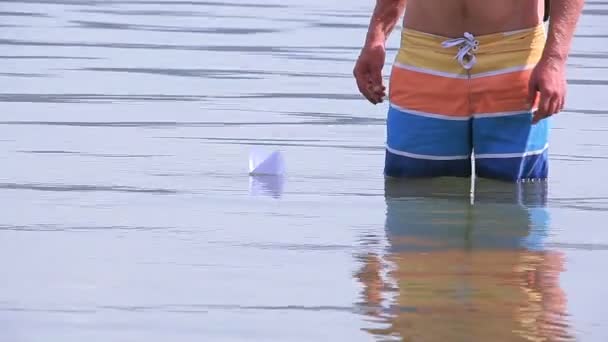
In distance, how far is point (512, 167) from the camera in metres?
7.52

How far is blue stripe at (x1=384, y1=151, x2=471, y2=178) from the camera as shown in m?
7.57

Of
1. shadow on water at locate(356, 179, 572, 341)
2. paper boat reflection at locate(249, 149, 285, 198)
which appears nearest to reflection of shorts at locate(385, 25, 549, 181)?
shadow on water at locate(356, 179, 572, 341)

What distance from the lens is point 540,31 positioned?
743 cm

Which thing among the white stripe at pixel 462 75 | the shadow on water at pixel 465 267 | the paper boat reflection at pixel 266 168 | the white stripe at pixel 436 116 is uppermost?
the white stripe at pixel 462 75

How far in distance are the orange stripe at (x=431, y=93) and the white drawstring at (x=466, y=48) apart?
7cm

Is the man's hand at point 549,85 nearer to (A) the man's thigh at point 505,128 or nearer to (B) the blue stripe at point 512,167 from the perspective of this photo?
(A) the man's thigh at point 505,128

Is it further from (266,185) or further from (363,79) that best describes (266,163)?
(363,79)

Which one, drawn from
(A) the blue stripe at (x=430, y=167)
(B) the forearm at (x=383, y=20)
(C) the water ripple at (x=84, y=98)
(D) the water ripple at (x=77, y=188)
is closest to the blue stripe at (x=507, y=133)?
(A) the blue stripe at (x=430, y=167)

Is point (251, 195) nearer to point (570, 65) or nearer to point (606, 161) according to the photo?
point (606, 161)

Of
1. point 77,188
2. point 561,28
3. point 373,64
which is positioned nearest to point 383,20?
point 373,64

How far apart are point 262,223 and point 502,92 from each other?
1.11 meters

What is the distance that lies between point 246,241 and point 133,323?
55.3 inches

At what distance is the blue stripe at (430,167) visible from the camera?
7.57 m

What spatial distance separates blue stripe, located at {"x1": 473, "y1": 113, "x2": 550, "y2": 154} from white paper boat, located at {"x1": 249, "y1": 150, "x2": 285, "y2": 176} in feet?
3.87
